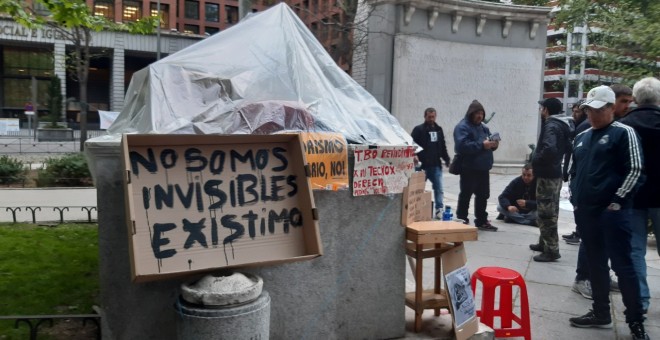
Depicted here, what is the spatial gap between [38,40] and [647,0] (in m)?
39.7

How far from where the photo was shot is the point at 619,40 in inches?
372

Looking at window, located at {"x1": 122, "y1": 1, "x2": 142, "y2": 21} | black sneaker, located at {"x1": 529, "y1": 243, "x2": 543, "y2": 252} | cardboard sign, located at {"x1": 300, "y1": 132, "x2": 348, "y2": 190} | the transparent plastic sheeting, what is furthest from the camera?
window, located at {"x1": 122, "y1": 1, "x2": 142, "y2": 21}

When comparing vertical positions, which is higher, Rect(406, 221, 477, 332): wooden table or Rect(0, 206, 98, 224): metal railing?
Rect(406, 221, 477, 332): wooden table

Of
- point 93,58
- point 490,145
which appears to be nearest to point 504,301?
point 490,145

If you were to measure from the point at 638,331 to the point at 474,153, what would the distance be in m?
4.14

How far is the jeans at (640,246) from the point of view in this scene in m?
4.50

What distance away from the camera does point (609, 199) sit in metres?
4.24

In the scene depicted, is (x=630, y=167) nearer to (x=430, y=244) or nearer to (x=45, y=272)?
(x=430, y=244)

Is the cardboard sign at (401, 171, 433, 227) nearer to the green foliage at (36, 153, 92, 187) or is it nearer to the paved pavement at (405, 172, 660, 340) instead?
the paved pavement at (405, 172, 660, 340)

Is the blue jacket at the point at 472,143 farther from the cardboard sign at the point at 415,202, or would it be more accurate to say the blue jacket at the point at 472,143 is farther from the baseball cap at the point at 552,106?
the cardboard sign at the point at 415,202

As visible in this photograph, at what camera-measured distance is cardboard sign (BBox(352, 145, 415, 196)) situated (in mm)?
3861

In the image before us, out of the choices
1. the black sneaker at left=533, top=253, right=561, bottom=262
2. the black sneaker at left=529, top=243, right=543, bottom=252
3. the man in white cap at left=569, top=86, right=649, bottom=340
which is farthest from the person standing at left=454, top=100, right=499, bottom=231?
the man in white cap at left=569, top=86, right=649, bottom=340

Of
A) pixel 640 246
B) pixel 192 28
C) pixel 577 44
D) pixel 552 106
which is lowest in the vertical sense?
pixel 640 246

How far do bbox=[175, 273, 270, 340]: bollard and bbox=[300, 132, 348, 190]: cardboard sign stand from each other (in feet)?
3.13
